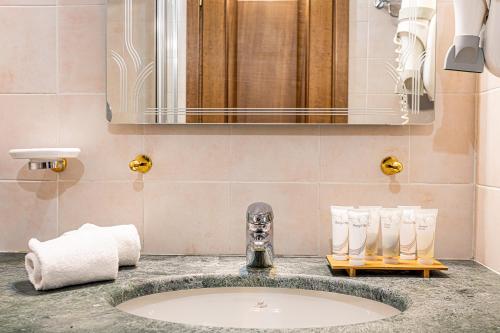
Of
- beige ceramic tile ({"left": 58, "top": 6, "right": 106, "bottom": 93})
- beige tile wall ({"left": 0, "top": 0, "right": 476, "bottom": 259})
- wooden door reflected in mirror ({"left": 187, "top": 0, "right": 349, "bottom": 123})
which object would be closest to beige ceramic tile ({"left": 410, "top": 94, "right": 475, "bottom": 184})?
beige tile wall ({"left": 0, "top": 0, "right": 476, "bottom": 259})

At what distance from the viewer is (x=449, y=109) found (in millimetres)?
1377

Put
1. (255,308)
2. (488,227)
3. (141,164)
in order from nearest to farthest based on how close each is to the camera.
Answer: (255,308), (488,227), (141,164)

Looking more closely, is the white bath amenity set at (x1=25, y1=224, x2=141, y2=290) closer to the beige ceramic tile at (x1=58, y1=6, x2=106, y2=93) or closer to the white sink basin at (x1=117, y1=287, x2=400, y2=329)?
the white sink basin at (x1=117, y1=287, x2=400, y2=329)

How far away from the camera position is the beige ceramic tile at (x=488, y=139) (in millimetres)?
1252

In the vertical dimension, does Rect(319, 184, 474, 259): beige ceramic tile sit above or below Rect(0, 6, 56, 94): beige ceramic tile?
below

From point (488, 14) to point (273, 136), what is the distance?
0.56 metres

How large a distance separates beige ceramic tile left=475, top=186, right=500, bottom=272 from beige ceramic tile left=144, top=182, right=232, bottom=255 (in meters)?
0.59

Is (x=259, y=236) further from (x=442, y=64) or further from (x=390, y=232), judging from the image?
(x=442, y=64)

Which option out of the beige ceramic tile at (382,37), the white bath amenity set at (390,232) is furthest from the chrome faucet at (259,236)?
the beige ceramic tile at (382,37)

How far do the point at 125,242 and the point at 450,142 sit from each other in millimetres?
836

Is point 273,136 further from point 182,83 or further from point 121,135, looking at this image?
point 121,135

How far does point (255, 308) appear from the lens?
117 cm

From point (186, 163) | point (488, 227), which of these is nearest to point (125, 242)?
point (186, 163)

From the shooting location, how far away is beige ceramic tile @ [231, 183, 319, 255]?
1.39 metres
